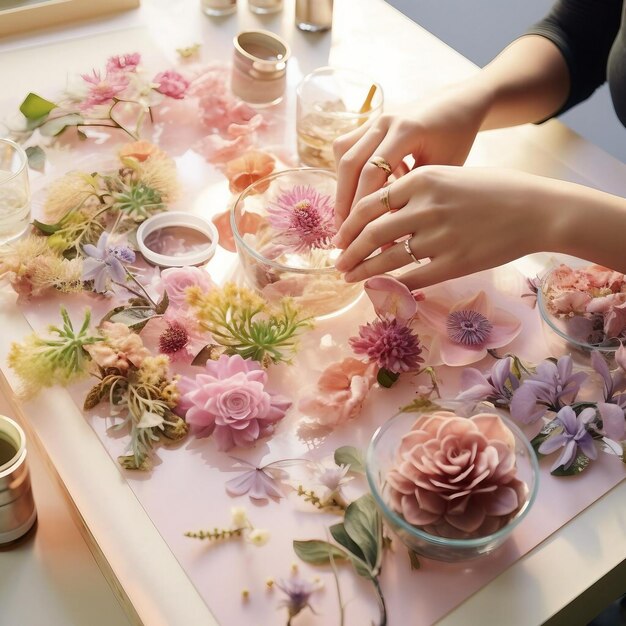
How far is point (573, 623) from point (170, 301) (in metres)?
0.51

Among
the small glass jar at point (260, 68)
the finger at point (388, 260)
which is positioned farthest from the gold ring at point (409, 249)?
the small glass jar at point (260, 68)

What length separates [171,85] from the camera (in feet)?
3.81

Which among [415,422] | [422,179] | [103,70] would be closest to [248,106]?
[103,70]

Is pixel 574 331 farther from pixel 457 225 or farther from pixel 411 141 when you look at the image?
pixel 411 141

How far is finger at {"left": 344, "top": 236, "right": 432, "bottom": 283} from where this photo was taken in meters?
0.87

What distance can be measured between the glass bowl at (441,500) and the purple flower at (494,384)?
8 centimetres

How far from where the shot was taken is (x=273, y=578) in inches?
27.3

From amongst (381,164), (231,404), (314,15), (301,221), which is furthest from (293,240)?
(314,15)

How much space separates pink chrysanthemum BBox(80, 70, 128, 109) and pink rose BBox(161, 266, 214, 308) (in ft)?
1.20

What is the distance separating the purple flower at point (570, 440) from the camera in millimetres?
779

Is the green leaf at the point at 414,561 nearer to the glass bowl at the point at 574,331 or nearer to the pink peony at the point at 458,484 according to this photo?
the pink peony at the point at 458,484

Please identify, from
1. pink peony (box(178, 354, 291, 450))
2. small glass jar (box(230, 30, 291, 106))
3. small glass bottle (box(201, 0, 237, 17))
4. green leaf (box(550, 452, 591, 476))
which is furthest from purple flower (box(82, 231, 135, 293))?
small glass bottle (box(201, 0, 237, 17))

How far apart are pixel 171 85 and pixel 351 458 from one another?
2.10 feet

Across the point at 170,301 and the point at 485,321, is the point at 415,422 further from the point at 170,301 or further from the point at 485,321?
the point at 170,301
